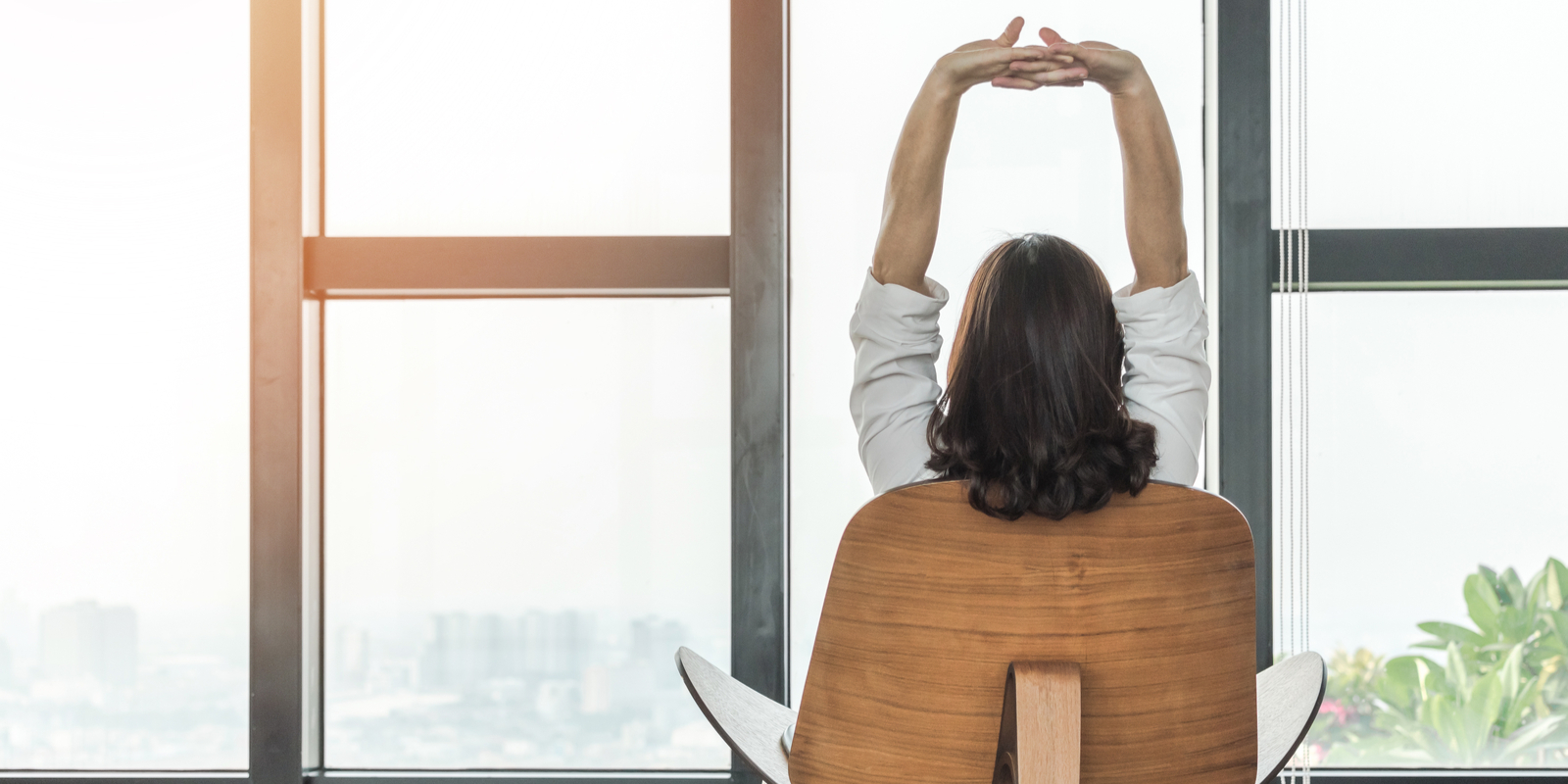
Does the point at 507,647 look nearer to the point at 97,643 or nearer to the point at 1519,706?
the point at 97,643

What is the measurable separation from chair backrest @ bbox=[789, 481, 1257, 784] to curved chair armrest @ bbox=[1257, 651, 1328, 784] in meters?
0.18

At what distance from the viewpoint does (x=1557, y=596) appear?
165cm

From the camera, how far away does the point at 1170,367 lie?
1.07 m

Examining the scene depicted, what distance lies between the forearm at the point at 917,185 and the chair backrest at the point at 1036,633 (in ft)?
1.26

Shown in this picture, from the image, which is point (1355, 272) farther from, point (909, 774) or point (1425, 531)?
point (909, 774)

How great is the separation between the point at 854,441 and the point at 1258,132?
0.87 m

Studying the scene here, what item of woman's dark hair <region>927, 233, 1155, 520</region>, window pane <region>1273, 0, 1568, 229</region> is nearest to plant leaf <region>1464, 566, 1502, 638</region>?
window pane <region>1273, 0, 1568, 229</region>

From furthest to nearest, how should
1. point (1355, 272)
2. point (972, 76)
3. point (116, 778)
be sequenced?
point (116, 778)
point (1355, 272)
point (972, 76)

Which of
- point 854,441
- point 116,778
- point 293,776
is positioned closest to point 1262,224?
point 854,441

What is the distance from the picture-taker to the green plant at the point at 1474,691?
1.64m

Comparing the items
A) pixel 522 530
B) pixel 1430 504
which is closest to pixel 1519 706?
pixel 1430 504

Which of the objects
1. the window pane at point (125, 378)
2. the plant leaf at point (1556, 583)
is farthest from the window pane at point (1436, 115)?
the window pane at point (125, 378)

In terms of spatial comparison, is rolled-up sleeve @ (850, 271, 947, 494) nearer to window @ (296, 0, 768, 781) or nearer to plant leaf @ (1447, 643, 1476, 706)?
window @ (296, 0, 768, 781)

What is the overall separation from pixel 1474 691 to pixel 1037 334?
4.48 feet
